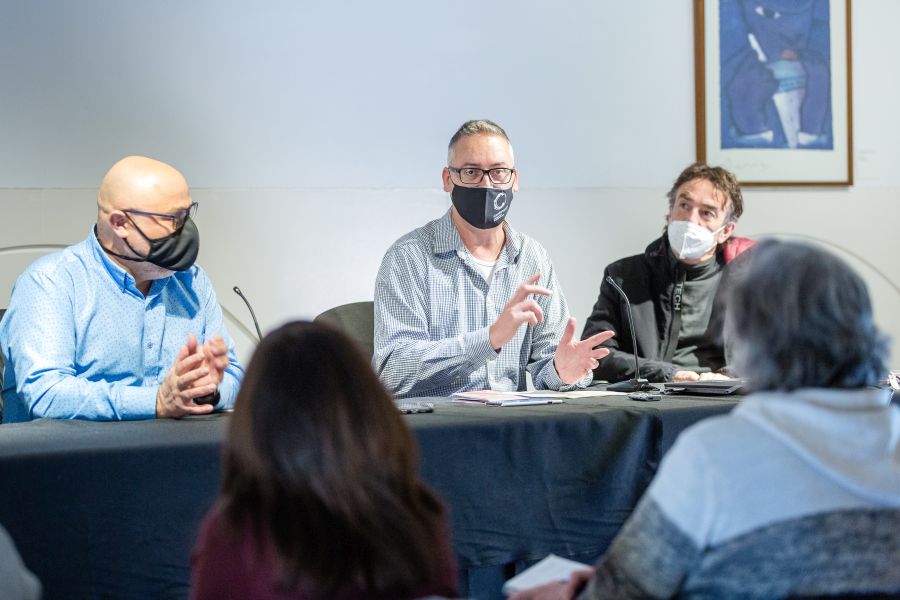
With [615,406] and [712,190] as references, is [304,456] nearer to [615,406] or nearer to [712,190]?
[615,406]

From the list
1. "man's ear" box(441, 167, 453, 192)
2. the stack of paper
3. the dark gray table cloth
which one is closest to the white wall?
"man's ear" box(441, 167, 453, 192)

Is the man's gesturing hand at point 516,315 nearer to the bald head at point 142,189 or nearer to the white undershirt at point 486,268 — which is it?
the white undershirt at point 486,268

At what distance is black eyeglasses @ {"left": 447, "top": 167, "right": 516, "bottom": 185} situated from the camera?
2951mm

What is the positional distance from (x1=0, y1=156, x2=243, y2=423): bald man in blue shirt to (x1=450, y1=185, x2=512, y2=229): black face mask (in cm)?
80

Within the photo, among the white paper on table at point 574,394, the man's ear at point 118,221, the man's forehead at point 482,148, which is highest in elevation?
the man's forehead at point 482,148

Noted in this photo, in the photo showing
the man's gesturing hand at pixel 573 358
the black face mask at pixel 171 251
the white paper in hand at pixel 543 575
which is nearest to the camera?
the white paper in hand at pixel 543 575

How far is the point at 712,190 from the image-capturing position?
343 cm

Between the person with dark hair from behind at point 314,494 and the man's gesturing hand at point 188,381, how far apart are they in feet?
3.32

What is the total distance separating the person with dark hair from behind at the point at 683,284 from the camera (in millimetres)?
3326

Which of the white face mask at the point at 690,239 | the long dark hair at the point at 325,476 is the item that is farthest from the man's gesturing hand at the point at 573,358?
the long dark hair at the point at 325,476

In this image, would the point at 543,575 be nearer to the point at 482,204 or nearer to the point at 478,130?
the point at 482,204

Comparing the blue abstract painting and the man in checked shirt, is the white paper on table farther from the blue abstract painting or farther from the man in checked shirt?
the blue abstract painting

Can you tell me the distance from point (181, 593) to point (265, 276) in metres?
2.04

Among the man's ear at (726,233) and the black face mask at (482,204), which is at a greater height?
the black face mask at (482,204)
